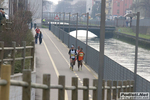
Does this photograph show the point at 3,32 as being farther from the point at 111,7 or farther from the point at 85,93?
the point at 111,7

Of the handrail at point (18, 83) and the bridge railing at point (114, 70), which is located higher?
the handrail at point (18, 83)

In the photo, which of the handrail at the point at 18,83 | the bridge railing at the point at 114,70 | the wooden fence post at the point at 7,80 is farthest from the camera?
the bridge railing at the point at 114,70

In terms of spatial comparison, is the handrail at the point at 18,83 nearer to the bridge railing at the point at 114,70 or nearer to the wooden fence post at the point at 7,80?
the wooden fence post at the point at 7,80

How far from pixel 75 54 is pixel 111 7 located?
134637 mm

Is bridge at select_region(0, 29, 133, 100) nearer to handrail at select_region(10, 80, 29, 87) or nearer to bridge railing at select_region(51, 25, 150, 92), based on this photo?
handrail at select_region(10, 80, 29, 87)

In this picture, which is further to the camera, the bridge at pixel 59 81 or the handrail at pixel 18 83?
the bridge at pixel 59 81

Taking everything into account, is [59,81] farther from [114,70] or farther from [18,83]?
[114,70]

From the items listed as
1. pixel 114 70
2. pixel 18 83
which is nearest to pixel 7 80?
pixel 18 83

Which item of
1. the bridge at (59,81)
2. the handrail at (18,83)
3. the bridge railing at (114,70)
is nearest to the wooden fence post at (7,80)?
the bridge at (59,81)

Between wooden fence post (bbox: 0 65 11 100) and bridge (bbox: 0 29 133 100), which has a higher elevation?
wooden fence post (bbox: 0 65 11 100)

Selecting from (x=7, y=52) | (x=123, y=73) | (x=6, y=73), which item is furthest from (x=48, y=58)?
(x=6, y=73)

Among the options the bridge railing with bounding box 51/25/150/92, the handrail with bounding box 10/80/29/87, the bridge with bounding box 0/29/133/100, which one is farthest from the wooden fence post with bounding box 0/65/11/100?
the bridge railing with bounding box 51/25/150/92

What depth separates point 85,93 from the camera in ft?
23.6

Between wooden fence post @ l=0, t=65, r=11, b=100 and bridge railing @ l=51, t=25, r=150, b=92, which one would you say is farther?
bridge railing @ l=51, t=25, r=150, b=92
